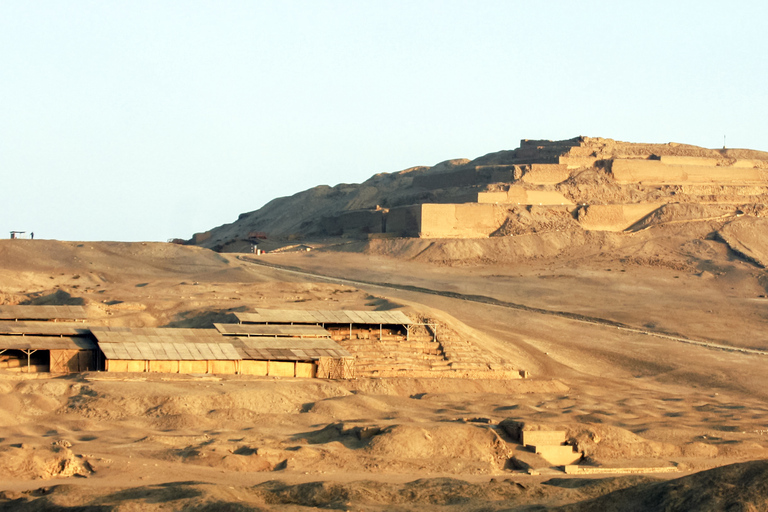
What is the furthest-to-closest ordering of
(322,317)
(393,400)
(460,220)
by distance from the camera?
1. (460,220)
2. (322,317)
3. (393,400)

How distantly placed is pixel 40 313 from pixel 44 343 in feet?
16.6

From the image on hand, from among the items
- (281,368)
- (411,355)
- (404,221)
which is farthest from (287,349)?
(404,221)

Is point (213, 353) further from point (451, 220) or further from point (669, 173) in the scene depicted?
point (669, 173)

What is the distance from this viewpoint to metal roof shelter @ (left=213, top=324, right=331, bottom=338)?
3397 centimetres

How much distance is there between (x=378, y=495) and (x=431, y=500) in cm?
95

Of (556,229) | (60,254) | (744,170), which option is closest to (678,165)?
(744,170)

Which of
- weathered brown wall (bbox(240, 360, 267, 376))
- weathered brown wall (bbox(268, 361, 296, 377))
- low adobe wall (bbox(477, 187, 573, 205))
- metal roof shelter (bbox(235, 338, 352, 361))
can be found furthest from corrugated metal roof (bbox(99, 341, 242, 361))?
low adobe wall (bbox(477, 187, 573, 205))

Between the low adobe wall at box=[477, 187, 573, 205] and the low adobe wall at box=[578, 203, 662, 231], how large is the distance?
2.41m

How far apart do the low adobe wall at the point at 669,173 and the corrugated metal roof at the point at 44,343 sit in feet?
148

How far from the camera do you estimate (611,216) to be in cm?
6322

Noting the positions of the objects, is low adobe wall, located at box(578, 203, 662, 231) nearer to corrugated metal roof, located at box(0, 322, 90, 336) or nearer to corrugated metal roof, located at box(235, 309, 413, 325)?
corrugated metal roof, located at box(235, 309, 413, 325)

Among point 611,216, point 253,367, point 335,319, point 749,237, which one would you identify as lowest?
point 253,367

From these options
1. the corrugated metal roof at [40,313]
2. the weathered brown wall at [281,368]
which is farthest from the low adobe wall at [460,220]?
the weathered brown wall at [281,368]

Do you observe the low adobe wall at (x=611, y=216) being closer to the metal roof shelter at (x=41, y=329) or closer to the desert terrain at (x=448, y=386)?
the desert terrain at (x=448, y=386)
